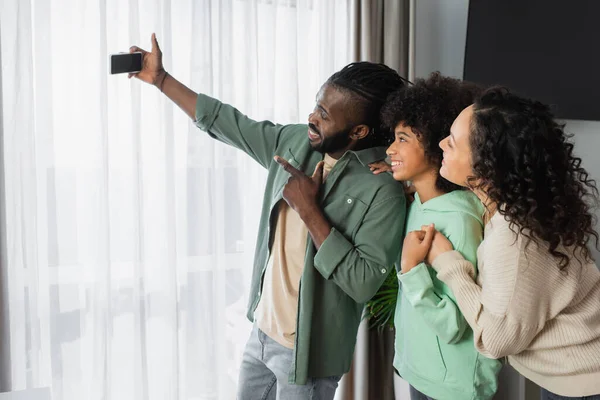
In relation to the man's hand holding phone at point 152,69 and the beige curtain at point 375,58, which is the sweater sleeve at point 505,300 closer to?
the man's hand holding phone at point 152,69

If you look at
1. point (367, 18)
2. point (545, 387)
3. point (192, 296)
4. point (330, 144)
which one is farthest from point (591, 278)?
point (367, 18)

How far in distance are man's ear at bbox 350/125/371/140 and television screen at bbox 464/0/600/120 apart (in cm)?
112

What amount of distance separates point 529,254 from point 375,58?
5.59 ft

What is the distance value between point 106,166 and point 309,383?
1084mm

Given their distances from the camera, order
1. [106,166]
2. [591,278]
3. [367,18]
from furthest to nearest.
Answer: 1. [367,18]
2. [106,166]
3. [591,278]

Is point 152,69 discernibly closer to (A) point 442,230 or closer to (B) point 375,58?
(A) point 442,230

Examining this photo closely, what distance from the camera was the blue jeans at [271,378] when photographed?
4.84 feet

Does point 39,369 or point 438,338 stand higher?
point 438,338

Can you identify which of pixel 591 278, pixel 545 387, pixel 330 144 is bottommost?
pixel 545 387

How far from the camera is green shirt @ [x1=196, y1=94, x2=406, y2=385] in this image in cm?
138

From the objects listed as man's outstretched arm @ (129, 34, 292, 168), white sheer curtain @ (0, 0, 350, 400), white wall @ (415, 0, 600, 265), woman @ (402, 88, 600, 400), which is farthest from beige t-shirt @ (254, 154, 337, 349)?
white wall @ (415, 0, 600, 265)

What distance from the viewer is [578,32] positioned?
2174mm

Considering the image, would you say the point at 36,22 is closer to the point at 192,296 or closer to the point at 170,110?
the point at 170,110

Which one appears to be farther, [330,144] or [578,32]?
[578,32]
